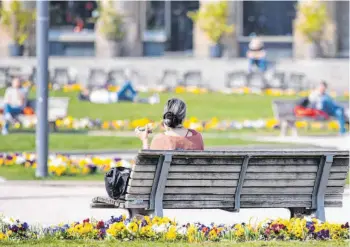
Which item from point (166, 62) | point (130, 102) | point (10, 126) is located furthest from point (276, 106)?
point (166, 62)

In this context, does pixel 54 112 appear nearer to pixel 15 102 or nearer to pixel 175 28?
pixel 15 102

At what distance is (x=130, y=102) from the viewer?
118 feet

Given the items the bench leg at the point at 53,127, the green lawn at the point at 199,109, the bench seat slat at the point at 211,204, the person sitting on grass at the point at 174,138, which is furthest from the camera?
the green lawn at the point at 199,109

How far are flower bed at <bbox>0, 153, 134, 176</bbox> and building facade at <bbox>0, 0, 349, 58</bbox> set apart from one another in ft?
94.7

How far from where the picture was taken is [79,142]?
24.5 m

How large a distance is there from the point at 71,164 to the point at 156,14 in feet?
105

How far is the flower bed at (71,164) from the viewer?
1884cm

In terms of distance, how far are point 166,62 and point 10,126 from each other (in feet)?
60.3

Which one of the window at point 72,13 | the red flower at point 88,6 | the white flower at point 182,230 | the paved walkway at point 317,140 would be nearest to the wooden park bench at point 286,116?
the paved walkway at point 317,140

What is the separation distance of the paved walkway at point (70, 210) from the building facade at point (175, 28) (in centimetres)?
3213

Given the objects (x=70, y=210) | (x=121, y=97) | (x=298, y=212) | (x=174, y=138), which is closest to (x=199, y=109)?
(x=121, y=97)

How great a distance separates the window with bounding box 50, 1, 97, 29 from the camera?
50531 mm

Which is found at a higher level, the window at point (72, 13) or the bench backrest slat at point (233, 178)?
the bench backrest slat at point (233, 178)

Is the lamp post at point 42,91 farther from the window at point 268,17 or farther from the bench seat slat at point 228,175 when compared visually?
the window at point 268,17
